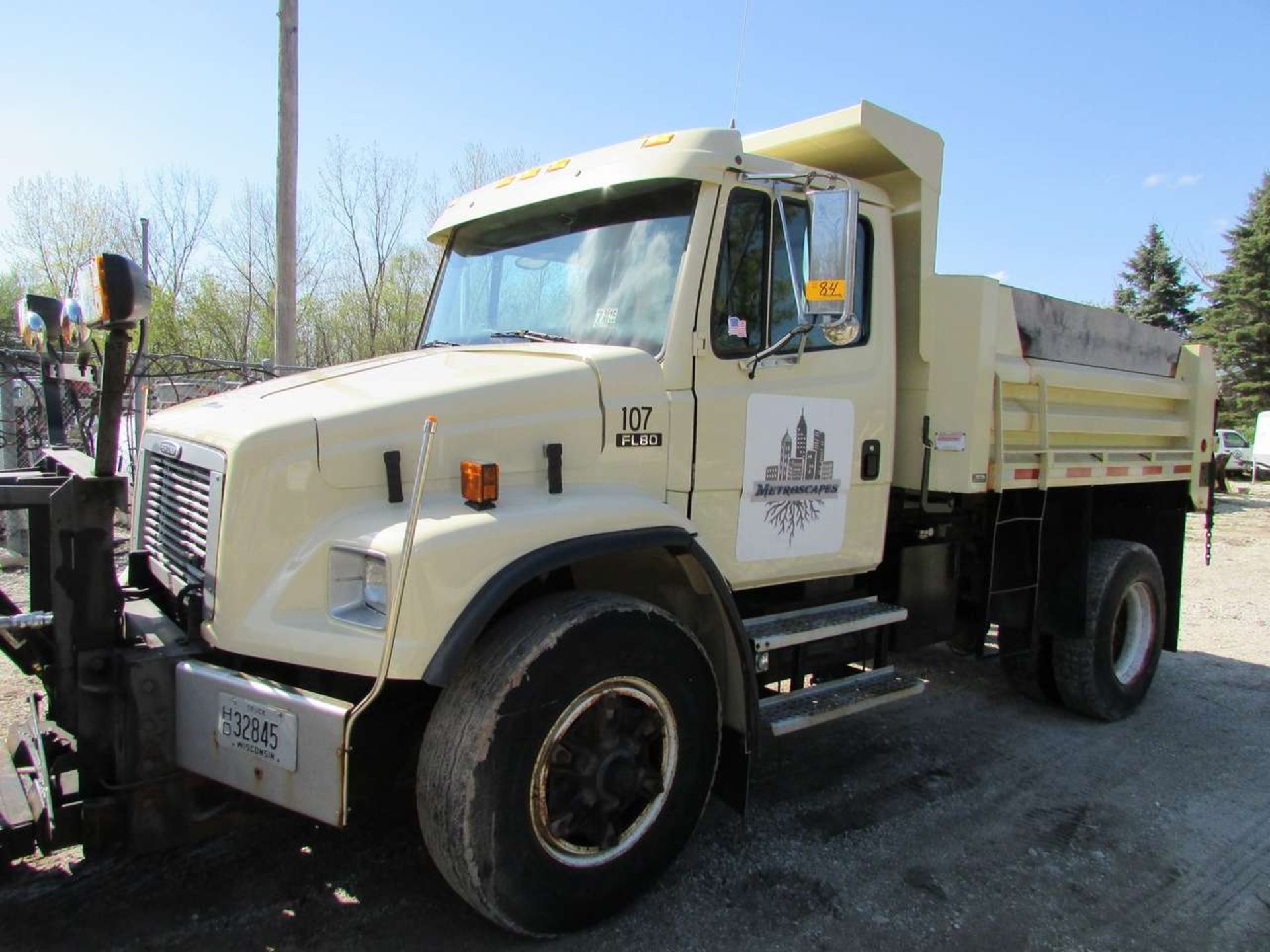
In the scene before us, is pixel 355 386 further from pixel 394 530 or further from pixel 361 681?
pixel 361 681

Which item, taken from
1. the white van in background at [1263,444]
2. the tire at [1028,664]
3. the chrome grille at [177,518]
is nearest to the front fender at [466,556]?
the chrome grille at [177,518]

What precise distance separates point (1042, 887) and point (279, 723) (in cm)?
285

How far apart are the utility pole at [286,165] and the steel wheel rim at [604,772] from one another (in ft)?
24.1

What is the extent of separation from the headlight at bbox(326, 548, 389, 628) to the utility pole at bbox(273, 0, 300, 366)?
7.14 meters

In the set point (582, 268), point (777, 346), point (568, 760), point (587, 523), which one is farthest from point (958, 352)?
point (568, 760)

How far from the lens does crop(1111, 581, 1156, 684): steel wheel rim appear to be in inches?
225

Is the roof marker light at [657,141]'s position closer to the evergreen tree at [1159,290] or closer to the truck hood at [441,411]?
the truck hood at [441,411]

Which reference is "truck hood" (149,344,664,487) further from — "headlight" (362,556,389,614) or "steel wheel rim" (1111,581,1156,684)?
"steel wheel rim" (1111,581,1156,684)

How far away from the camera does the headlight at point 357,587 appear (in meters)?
2.56

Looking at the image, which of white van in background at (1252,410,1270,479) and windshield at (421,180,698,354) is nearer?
windshield at (421,180,698,354)

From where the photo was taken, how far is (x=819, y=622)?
12.9 feet

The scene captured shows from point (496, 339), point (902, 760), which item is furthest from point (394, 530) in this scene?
point (902, 760)

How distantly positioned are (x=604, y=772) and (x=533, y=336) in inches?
65.8

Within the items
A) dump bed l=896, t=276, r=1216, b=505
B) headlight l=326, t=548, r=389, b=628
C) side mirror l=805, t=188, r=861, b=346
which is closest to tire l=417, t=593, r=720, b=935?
headlight l=326, t=548, r=389, b=628
